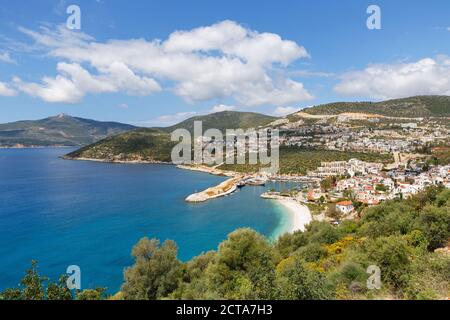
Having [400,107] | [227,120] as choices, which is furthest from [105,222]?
[227,120]

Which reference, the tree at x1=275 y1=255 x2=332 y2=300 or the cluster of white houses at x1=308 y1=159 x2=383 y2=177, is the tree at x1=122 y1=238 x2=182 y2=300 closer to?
the tree at x1=275 y1=255 x2=332 y2=300

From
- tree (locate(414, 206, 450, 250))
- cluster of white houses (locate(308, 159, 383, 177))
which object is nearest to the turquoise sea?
cluster of white houses (locate(308, 159, 383, 177))

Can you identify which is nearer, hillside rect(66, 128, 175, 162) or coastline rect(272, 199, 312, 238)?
coastline rect(272, 199, 312, 238)

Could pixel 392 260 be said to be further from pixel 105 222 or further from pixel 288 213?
pixel 105 222

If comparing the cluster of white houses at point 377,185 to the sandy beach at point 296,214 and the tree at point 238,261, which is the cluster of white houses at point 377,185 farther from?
the tree at point 238,261

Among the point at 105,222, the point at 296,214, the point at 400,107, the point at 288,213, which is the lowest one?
the point at 105,222

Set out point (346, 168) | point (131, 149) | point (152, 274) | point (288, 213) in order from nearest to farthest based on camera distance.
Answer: point (152, 274) → point (288, 213) → point (346, 168) → point (131, 149)
